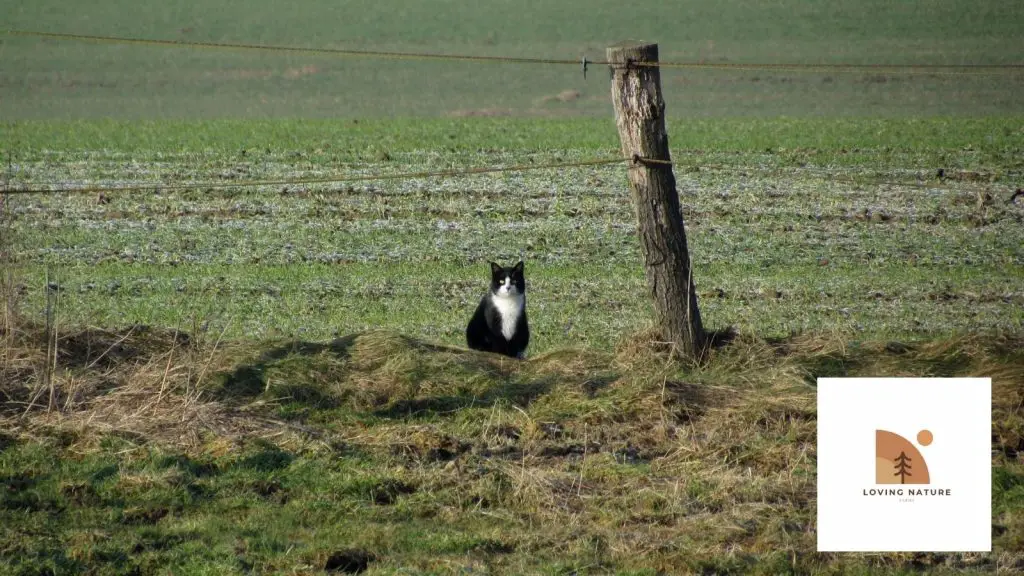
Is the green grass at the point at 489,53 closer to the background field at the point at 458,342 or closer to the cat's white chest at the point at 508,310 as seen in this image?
the background field at the point at 458,342

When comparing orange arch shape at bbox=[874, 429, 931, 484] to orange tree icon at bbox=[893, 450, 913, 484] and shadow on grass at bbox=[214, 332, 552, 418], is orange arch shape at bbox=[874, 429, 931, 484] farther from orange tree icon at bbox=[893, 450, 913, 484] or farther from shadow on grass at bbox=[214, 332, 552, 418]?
shadow on grass at bbox=[214, 332, 552, 418]

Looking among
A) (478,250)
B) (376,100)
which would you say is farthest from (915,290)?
(376,100)

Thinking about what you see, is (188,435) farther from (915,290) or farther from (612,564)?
(915,290)

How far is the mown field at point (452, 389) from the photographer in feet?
20.3

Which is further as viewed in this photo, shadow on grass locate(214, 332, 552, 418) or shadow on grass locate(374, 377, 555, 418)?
shadow on grass locate(214, 332, 552, 418)

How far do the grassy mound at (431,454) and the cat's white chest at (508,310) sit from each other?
3.29 feet

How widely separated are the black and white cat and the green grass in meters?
28.3

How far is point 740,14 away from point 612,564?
182 ft

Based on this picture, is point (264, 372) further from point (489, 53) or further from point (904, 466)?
point (489, 53)

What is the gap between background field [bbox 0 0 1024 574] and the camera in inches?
249

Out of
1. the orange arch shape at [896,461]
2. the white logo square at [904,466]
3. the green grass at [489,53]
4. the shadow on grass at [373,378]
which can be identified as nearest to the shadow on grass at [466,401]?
the shadow on grass at [373,378]

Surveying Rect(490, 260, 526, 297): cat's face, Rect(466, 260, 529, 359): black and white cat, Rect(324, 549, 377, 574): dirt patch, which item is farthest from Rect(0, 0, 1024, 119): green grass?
Rect(324, 549, 377, 574): dirt patch

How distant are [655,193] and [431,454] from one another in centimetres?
283

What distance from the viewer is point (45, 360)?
8227 mm
